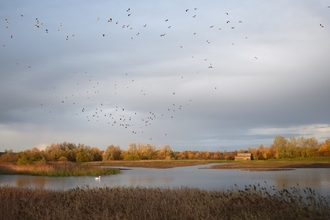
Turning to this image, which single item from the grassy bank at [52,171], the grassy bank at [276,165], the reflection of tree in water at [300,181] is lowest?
the grassy bank at [276,165]

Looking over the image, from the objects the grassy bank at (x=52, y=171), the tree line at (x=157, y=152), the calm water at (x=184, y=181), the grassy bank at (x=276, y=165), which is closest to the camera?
the calm water at (x=184, y=181)

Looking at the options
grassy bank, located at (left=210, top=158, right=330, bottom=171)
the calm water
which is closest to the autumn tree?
grassy bank, located at (left=210, top=158, right=330, bottom=171)

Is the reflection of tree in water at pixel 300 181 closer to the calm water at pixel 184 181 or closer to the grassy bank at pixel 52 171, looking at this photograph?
the calm water at pixel 184 181

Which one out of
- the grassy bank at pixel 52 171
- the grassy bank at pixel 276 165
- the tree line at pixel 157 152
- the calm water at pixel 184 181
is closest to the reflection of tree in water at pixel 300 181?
the calm water at pixel 184 181

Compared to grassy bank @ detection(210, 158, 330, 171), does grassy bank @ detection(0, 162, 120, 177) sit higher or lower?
higher

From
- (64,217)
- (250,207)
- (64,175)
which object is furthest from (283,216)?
(64,175)

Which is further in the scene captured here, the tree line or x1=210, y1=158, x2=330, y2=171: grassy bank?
the tree line

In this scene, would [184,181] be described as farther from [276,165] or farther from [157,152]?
[157,152]

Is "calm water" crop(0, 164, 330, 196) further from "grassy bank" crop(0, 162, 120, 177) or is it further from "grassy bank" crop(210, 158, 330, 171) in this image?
"grassy bank" crop(210, 158, 330, 171)

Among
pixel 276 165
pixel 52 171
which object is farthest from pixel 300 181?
pixel 276 165

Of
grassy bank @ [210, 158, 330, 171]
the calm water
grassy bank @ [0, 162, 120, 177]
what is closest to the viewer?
the calm water

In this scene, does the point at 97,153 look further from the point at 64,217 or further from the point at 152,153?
the point at 64,217

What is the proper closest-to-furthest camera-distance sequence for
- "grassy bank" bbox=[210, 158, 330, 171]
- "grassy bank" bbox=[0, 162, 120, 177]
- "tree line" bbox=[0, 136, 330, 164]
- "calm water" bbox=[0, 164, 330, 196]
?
"calm water" bbox=[0, 164, 330, 196] → "grassy bank" bbox=[0, 162, 120, 177] → "grassy bank" bbox=[210, 158, 330, 171] → "tree line" bbox=[0, 136, 330, 164]

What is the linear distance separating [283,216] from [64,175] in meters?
43.3
